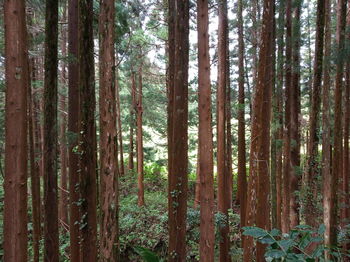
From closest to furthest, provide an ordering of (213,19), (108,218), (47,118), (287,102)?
1. (108,218)
2. (47,118)
3. (287,102)
4. (213,19)

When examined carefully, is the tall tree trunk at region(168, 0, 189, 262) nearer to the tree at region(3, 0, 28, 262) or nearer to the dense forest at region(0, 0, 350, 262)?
the dense forest at region(0, 0, 350, 262)

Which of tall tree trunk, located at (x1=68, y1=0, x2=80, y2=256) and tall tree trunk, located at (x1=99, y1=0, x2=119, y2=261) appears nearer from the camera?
tall tree trunk, located at (x1=99, y1=0, x2=119, y2=261)

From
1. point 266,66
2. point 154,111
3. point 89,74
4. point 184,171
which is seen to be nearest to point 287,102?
point 266,66

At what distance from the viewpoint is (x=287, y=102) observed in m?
10.5

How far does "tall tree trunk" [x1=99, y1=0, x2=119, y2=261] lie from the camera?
439cm

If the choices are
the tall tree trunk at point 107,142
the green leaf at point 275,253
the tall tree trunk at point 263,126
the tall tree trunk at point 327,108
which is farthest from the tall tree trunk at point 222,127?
the green leaf at point 275,253

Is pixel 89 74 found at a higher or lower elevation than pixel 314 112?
higher

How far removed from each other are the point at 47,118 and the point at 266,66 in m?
4.58

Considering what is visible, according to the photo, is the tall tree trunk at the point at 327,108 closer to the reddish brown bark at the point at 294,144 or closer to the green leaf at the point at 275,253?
the reddish brown bark at the point at 294,144

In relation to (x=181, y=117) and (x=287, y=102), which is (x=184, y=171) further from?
(x=287, y=102)

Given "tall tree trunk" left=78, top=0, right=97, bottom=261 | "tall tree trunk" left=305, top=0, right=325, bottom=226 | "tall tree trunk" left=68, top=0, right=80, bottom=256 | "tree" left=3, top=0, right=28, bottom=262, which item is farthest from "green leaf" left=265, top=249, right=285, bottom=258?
"tall tree trunk" left=305, top=0, right=325, bottom=226

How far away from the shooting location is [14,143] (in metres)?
3.60

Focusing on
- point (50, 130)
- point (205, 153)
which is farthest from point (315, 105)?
point (50, 130)

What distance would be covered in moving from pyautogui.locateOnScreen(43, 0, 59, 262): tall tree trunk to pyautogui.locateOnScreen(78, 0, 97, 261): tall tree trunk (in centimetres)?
99
